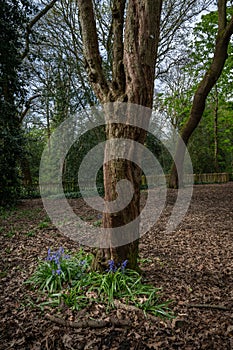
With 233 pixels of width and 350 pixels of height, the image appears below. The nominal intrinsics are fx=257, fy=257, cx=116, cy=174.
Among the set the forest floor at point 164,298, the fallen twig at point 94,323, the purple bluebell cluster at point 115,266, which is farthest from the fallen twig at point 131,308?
the purple bluebell cluster at point 115,266

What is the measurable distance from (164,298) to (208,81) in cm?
802

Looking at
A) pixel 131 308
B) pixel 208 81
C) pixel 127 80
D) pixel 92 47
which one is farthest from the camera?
pixel 208 81

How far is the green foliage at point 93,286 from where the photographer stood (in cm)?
227

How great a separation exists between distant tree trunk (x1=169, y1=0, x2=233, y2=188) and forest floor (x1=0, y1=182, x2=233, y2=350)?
5.68 metres

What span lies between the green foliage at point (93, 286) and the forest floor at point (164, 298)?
10 cm

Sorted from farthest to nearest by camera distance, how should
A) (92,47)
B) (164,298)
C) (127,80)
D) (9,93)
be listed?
(9,93), (92,47), (127,80), (164,298)

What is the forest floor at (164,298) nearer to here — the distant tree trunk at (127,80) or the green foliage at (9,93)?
the distant tree trunk at (127,80)

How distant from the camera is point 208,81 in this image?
863 cm

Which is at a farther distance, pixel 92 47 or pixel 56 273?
pixel 92 47

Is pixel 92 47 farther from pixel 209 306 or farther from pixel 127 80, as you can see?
pixel 209 306

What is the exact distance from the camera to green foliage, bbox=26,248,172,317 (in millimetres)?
2273

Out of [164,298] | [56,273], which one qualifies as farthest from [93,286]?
[164,298]

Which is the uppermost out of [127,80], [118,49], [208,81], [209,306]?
[208,81]

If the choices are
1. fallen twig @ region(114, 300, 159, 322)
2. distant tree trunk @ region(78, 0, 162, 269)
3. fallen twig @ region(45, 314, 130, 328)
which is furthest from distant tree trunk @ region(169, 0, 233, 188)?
fallen twig @ region(45, 314, 130, 328)
